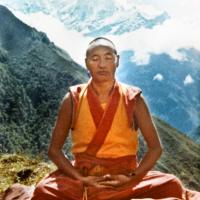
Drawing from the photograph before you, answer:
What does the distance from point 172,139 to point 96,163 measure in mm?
178829

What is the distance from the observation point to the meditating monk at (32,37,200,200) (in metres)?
6.37

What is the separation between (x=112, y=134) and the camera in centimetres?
659

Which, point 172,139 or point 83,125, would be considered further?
point 172,139

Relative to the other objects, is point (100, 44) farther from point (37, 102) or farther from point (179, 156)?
point (179, 156)

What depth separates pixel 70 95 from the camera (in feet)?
22.3

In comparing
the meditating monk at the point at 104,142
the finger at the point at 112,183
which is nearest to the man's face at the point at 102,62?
the meditating monk at the point at 104,142

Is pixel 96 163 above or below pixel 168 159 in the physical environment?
above

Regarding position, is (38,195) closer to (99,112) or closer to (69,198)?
(69,198)

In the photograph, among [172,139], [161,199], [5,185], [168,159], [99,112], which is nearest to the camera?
[161,199]

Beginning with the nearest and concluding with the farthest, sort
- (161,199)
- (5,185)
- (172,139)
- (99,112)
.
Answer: (161,199), (99,112), (5,185), (172,139)

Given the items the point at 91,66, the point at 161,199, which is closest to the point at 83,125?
the point at 91,66

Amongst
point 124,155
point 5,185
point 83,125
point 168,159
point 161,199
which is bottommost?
point 168,159

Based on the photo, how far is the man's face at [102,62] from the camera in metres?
6.67

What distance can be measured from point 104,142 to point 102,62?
1.02 metres
